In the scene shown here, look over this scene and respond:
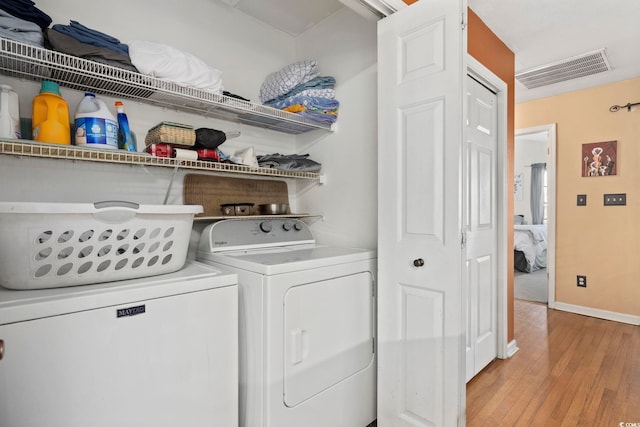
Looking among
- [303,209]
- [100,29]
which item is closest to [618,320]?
[303,209]

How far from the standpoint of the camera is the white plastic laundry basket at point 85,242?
990mm

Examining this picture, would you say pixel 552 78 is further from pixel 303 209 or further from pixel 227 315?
pixel 227 315

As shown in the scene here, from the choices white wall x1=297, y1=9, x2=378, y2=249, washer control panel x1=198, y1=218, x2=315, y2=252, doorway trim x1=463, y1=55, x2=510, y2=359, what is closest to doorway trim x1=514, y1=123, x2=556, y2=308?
doorway trim x1=463, y1=55, x2=510, y2=359

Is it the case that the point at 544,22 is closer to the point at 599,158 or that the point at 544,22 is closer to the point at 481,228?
the point at 481,228

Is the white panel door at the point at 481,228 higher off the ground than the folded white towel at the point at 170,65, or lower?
lower

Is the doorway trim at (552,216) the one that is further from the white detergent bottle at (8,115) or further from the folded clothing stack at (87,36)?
the white detergent bottle at (8,115)

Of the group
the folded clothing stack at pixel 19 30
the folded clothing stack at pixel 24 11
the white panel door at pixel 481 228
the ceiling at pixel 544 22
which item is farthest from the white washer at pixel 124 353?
the ceiling at pixel 544 22

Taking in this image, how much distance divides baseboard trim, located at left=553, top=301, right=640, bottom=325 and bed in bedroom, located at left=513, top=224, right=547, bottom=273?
5.41 ft

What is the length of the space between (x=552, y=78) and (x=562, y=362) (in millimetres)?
2669

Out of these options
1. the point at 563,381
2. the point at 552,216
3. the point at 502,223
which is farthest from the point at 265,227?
the point at 552,216

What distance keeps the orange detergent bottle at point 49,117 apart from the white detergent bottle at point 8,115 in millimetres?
61

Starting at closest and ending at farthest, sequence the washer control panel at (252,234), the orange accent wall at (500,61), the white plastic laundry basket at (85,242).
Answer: the white plastic laundry basket at (85,242)
the washer control panel at (252,234)
the orange accent wall at (500,61)

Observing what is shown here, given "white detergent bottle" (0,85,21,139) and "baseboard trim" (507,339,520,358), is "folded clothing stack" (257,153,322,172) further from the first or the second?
"baseboard trim" (507,339,520,358)

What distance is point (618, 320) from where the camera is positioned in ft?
11.1
